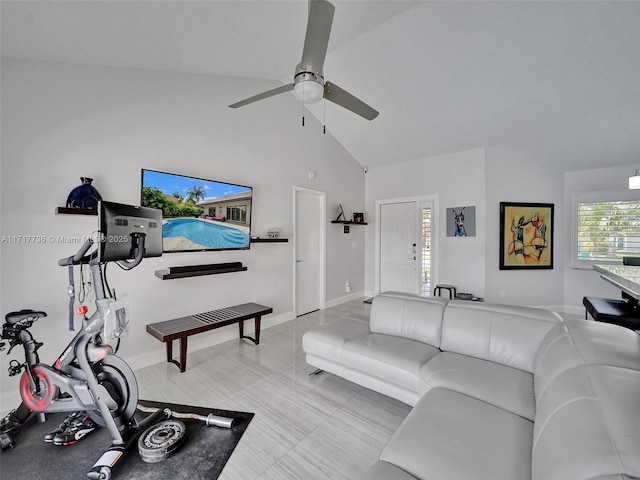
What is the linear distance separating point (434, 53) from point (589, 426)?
344cm

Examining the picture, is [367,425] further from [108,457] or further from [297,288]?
[297,288]

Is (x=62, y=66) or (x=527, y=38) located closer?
(x=62, y=66)

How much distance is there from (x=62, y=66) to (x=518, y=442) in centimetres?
395

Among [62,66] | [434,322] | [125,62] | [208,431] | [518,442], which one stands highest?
[125,62]

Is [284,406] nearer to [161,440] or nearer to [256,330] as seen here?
[161,440]

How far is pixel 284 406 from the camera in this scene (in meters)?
2.17

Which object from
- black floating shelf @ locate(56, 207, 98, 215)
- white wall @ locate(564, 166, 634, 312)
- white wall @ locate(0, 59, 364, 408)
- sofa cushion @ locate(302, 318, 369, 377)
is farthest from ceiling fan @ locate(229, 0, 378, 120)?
white wall @ locate(564, 166, 634, 312)

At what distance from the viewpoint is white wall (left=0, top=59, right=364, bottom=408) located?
214 centimetres

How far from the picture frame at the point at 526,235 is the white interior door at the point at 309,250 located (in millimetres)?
3005

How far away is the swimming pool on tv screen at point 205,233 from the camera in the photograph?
2939mm

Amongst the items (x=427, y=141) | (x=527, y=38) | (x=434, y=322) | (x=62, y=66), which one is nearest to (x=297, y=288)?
(x=434, y=322)

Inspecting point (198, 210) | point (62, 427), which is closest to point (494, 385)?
point (62, 427)

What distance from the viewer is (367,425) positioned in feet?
6.40

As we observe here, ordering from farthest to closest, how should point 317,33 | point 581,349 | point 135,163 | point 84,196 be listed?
point 135,163
point 84,196
point 317,33
point 581,349
